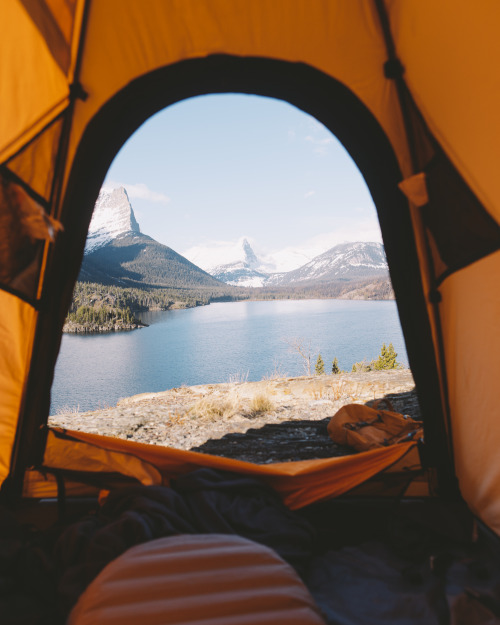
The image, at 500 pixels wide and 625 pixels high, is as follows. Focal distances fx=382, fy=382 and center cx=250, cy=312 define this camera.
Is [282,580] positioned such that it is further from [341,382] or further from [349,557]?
[341,382]

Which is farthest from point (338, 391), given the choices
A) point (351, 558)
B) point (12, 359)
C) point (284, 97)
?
point (12, 359)

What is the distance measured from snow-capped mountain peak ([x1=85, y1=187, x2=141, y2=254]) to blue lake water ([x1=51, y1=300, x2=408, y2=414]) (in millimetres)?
89851

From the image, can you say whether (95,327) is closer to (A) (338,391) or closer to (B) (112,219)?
(A) (338,391)

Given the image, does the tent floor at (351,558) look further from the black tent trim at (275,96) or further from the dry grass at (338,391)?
the dry grass at (338,391)

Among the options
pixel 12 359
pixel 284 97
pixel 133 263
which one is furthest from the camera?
pixel 133 263

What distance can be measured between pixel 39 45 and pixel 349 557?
261 cm

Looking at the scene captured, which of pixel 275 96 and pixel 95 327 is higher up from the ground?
pixel 275 96

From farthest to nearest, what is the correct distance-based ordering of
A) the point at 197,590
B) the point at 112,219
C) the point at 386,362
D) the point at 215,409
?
1. the point at 112,219
2. the point at 386,362
3. the point at 215,409
4. the point at 197,590

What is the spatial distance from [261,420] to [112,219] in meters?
187

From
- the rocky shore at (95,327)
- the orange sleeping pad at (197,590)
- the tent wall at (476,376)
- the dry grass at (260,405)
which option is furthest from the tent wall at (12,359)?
the rocky shore at (95,327)

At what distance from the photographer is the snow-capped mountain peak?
146m

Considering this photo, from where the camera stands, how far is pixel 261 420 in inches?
171

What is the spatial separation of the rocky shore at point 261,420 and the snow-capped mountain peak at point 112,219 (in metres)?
138

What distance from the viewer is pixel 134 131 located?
6.85 ft
